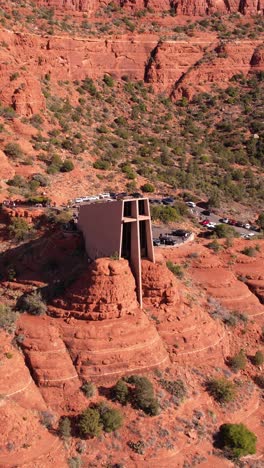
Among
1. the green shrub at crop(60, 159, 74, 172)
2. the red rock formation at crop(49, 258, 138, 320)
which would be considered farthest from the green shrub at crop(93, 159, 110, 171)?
the red rock formation at crop(49, 258, 138, 320)

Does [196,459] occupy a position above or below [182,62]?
below

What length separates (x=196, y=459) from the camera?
24.2 m

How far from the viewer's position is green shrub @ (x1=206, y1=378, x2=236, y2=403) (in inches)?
1070

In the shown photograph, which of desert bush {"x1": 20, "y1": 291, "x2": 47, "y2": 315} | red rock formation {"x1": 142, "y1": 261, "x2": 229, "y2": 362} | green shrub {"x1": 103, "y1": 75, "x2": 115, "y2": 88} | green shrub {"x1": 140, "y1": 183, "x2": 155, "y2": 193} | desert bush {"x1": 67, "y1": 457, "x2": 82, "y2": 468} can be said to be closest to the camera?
desert bush {"x1": 67, "y1": 457, "x2": 82, "y2": 468}

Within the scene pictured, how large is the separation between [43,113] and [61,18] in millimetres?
26455

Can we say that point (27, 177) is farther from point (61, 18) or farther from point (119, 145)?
point (61, 18)

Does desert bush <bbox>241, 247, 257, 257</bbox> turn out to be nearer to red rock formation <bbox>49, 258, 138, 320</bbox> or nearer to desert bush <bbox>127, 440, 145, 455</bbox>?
red rock formation <bbox>49, 258, 138, 320</bbox>

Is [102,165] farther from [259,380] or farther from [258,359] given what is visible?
[259,380]

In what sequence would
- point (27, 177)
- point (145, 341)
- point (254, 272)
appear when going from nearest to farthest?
1. point (145, 341)
2. point (254, 272)
3. point (27, 177)

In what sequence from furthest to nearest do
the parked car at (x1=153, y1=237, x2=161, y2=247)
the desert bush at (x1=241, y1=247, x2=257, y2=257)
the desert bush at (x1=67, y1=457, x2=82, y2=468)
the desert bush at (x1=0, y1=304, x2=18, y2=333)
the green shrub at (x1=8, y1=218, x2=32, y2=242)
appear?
the desert bush at (x1=241, y1=247, x2=257, y2=257)
the green shrub at (x1=8, y1=218, x2=32, y2=242)
the parked car at (x1=153, y1=237, x2=161, y2=247)
the desert bush at (x1=0, y1=304, x2=18, y2=333)
the desert bush at (x1=67, y1=457, x2=82, y2=468)

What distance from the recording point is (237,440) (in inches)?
988

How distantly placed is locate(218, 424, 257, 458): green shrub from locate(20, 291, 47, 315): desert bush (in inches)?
433

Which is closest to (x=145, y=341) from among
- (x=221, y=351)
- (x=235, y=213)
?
(x=221, y=351)

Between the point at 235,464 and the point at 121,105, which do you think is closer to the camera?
the point at 235,464
